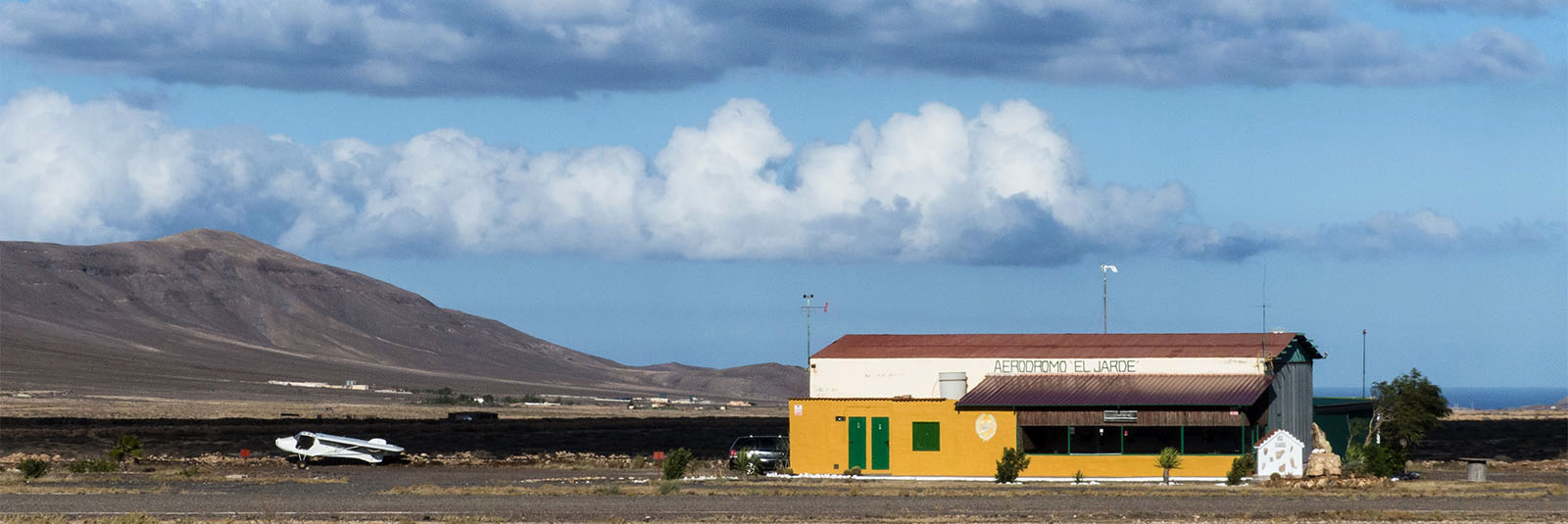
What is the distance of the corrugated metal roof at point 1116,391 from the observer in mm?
46688

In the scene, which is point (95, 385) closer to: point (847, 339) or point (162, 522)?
point (847, 339)

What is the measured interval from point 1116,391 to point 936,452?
492cm

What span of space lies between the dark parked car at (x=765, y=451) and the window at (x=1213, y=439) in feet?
35.9

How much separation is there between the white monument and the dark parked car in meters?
12.7

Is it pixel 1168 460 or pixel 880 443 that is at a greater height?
pixel 880 443

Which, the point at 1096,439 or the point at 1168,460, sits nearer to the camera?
the point at 1168,460

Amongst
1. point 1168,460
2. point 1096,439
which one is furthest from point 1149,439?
point 1168,460

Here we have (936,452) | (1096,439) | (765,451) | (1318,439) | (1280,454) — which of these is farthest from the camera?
(1096,439)

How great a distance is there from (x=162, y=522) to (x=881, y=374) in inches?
900

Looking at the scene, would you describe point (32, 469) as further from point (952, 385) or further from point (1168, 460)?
point (1168, 460)

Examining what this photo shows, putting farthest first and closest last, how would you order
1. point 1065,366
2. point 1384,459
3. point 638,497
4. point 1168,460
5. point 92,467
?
1. point 92,467
2. point 1065,366
3. point 1384,459
4. point 1168,460
5. point 638,497

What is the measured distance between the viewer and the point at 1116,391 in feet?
158

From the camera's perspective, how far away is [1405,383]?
49.7 metres

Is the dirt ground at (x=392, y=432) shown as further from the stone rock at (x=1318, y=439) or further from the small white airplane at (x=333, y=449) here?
the stone rock at (x=1318, y=439)
